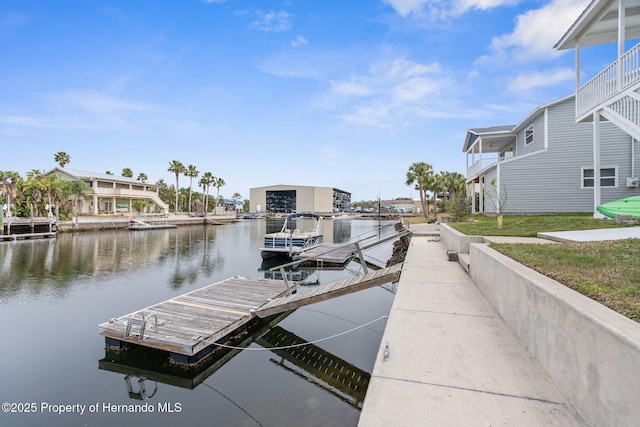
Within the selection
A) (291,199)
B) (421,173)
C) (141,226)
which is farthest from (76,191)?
(291,199)

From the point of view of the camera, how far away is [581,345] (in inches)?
102

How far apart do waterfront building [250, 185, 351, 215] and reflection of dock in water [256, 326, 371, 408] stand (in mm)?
122604

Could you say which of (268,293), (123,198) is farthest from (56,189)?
(268,293)

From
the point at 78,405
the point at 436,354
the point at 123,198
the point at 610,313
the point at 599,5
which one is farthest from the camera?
the point at 123,198

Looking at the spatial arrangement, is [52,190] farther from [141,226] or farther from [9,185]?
[141,226]

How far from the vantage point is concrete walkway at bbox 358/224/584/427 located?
273 cm

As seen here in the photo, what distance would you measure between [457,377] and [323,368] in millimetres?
4218

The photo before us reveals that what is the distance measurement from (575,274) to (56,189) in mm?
52449

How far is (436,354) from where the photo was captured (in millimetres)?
3875

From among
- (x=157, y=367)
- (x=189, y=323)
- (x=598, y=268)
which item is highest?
(x=598, y=268)

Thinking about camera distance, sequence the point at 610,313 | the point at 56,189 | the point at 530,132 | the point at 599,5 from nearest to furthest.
→ the point at 610,313, the point at 599,5, the point at 530,132, the point at 56,189

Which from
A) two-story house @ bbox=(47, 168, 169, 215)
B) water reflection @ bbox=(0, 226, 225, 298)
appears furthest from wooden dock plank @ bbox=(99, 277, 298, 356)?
two-story house @ bbox=(47, 168, 169, 215)

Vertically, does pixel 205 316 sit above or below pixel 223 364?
above

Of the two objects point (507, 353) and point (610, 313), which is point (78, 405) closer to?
point (507, 353)
